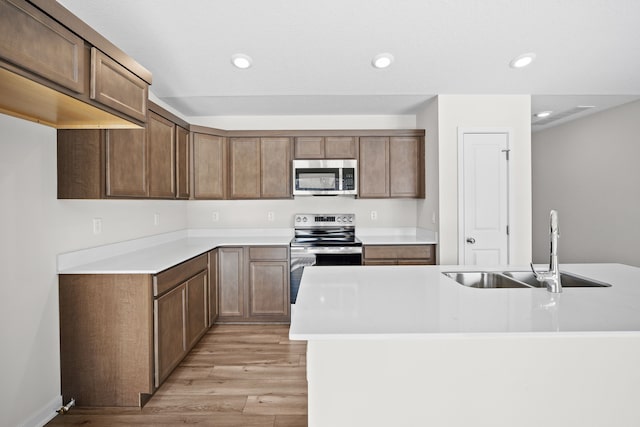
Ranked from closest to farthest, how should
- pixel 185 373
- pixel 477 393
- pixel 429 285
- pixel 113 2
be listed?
pixel 477 393
pixel 429 285
pixel 113 2
pixel 185 373

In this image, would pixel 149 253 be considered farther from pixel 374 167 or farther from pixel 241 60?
pixel 374 167

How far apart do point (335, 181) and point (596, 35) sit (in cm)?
255

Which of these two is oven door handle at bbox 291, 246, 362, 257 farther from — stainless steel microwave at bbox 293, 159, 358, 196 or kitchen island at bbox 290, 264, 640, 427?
kitchen island at bbox 290, 264, 640, 427

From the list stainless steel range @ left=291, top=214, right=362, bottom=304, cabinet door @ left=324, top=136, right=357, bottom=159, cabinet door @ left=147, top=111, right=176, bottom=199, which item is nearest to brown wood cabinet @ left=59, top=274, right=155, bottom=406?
cabinet door @ left=147, top=111, right=176, bottom=199

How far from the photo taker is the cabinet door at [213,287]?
11.1 ft

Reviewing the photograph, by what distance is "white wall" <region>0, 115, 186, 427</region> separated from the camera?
1850 millimetres

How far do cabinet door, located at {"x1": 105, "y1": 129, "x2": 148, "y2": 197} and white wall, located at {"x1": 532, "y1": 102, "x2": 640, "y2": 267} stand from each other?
4861 mm

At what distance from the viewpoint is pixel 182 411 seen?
216cm

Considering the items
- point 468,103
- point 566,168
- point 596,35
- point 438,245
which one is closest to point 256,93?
point 468,103

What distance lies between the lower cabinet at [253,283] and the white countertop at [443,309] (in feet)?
5.82

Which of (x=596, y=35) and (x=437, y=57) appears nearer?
(x=596, y=35)

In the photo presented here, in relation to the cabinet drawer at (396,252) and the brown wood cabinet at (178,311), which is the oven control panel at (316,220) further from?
the brown wood cabinet at (178,311)

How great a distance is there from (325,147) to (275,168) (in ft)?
2.03

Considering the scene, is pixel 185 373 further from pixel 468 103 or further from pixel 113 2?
pixel 468 103
